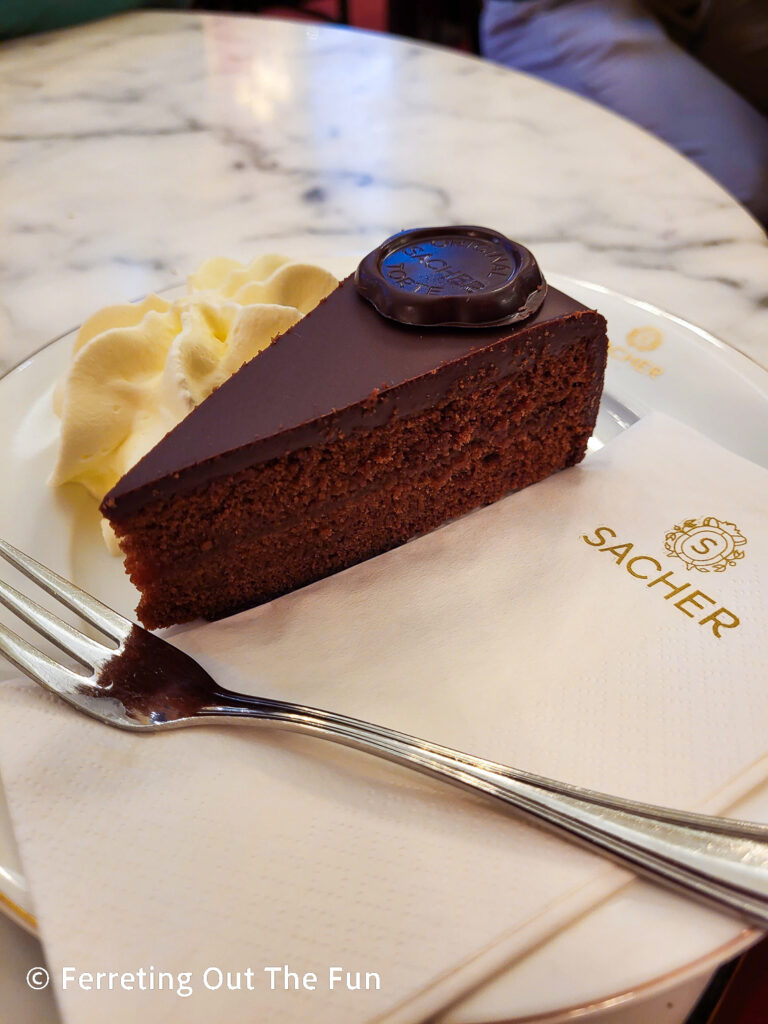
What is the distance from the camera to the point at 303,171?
205 centimetres

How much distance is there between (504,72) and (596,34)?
0.48 m

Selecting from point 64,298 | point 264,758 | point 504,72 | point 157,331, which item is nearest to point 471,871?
point 264,758

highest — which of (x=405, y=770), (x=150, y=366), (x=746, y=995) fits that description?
(x=150, y=366)

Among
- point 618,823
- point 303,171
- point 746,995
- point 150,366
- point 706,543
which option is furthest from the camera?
point 303,171

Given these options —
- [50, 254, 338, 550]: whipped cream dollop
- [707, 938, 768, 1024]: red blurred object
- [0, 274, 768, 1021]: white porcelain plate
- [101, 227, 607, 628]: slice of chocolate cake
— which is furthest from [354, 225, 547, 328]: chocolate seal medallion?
[707, 938, 768, 1024]: red blurred object

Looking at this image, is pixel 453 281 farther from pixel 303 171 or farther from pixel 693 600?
pixel 303 171

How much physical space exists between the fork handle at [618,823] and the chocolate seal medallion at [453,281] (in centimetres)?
59

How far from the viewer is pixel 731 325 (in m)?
1.54

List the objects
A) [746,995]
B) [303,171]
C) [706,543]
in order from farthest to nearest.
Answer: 1. [303,171]
2. [706,543]
3. [746,995]

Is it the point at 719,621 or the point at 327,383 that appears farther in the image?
the point at 327,383

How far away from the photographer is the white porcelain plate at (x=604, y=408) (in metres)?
1.14

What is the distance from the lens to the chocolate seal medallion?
3.75 ft

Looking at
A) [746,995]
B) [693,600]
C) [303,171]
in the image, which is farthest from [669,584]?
[303,171]

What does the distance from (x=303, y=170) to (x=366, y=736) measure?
1.64m
